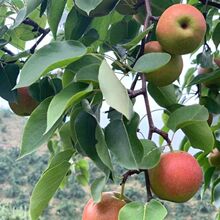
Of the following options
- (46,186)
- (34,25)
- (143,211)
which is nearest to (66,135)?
(46,186)

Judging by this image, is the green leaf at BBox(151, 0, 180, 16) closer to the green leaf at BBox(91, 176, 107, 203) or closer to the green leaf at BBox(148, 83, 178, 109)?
the green leaf at BBox(148, 83, 178, 109)

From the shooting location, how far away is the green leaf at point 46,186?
65 cm

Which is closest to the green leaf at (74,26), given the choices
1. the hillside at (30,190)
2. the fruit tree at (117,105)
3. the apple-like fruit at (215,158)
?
the fruit tree at (117,105)

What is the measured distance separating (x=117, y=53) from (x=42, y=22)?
0.48 m

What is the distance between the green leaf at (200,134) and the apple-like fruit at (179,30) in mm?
91

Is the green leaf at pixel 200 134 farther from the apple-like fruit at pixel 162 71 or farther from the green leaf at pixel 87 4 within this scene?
the green leaf at pixel 87 4

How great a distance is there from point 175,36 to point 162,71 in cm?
5

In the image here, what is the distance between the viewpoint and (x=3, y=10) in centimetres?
120

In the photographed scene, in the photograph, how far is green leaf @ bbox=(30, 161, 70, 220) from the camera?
65 cm

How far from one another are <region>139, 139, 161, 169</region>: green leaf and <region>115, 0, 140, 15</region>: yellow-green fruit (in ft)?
0.85

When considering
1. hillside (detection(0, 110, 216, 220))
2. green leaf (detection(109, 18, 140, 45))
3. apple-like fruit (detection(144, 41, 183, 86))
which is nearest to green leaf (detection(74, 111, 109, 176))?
apple-like fruit (detection(144, 41, 183, 86))

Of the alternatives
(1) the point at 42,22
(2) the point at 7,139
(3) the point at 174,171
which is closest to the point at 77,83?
(3) the point at 174,171

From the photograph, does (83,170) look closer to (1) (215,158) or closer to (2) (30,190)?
(1) (215,158)

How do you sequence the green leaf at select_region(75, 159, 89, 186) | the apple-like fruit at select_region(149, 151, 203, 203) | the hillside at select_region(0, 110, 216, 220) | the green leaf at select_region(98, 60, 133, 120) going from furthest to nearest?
1. the hillside at select_region(0, 110, 216, 220)
2. the green leaf at select_region(75, 159, 89, 186)
3. the apple-like fruit at select_region(149, 151, 203, 203)
4. the green leaf at select_region(98, 60, 133, 120)
